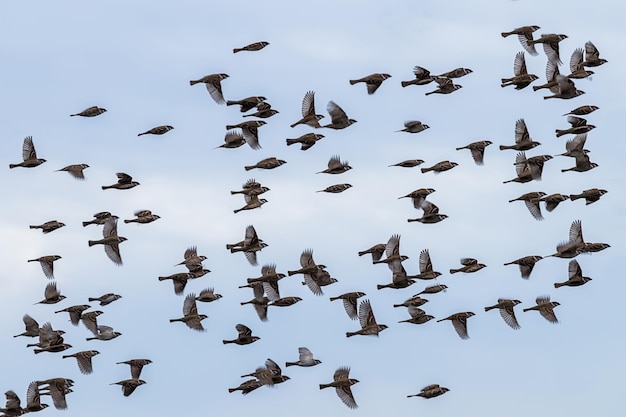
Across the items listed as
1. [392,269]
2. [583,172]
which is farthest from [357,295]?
[583,172]

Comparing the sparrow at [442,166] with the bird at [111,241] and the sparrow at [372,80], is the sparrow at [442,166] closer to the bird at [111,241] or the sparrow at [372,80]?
the sparrow at [372,80]

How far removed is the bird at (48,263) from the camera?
645 ft

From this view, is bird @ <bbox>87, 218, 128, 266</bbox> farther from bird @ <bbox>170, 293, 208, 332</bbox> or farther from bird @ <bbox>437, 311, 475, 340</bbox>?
bird @ <bbox>437, 311, 475, 340</bbox>

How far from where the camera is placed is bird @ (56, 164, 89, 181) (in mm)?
194375

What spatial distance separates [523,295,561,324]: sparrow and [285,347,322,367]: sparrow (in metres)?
13.5

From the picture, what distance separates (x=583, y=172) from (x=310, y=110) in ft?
59.1

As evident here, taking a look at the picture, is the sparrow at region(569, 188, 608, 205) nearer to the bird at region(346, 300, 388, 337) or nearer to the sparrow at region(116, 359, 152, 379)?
the bird at region(346, 300, 388, 337)

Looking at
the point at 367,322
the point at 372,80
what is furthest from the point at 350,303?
the point at 372,80

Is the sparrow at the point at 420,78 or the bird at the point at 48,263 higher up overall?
the sparrow at the point at 420,78

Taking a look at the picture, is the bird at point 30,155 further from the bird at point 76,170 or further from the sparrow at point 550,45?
the sparrow at point 550,45

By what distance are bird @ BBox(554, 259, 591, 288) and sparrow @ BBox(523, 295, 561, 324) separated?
1829 millimetres

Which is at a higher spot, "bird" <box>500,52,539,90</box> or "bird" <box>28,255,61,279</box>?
"bird" <box>500,52,539,90</box>

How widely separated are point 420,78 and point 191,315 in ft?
65.7

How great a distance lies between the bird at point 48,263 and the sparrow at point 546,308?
29.4 metres
